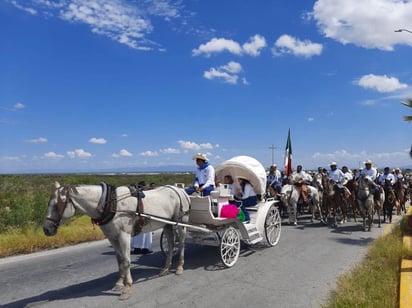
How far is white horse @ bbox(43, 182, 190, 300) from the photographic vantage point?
6.24 meters

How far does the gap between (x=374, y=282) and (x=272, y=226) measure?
4480 mm

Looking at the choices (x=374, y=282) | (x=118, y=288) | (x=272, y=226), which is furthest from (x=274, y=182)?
(x=118, y=288)

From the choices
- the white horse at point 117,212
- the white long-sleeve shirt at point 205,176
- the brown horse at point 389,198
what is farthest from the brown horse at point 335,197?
the white horse at point 117,212

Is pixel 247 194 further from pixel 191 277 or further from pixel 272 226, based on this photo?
pixel 191 277

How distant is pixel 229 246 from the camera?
8664mm

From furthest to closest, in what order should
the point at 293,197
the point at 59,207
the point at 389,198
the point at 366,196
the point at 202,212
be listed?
the point at 389,198 < the point at 293,197 < the point at 366,196 < the point at 202,212 < the point at 59,207

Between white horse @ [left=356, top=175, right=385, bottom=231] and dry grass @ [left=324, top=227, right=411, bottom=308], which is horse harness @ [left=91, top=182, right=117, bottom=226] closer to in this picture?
dry grass @ [left=324, top=227, right=411, bottom=308]

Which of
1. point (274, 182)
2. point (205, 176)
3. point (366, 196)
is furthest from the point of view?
point (274, 182)

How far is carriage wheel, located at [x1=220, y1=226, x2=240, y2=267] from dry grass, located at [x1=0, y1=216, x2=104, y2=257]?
3076mm

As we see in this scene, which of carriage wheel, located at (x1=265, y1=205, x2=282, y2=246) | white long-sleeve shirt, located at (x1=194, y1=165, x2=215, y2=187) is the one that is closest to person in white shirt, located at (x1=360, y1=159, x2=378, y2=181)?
carriage wheel, located at (x1=265, y1=205, x2=282, y2=246)

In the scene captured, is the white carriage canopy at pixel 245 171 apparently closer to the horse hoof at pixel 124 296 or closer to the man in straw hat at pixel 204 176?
the man in straw hat at pixel 204 176

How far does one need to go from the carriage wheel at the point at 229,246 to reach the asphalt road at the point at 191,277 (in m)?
0.20

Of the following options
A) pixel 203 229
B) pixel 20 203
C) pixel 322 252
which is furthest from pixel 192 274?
pixel 20 203

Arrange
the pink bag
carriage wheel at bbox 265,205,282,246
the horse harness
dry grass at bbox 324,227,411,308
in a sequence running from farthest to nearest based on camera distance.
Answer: carriage wheel at bbox 265,205,282,246 < the pink bag < the horse harness < dry grass at bbox 324,227,411,308
